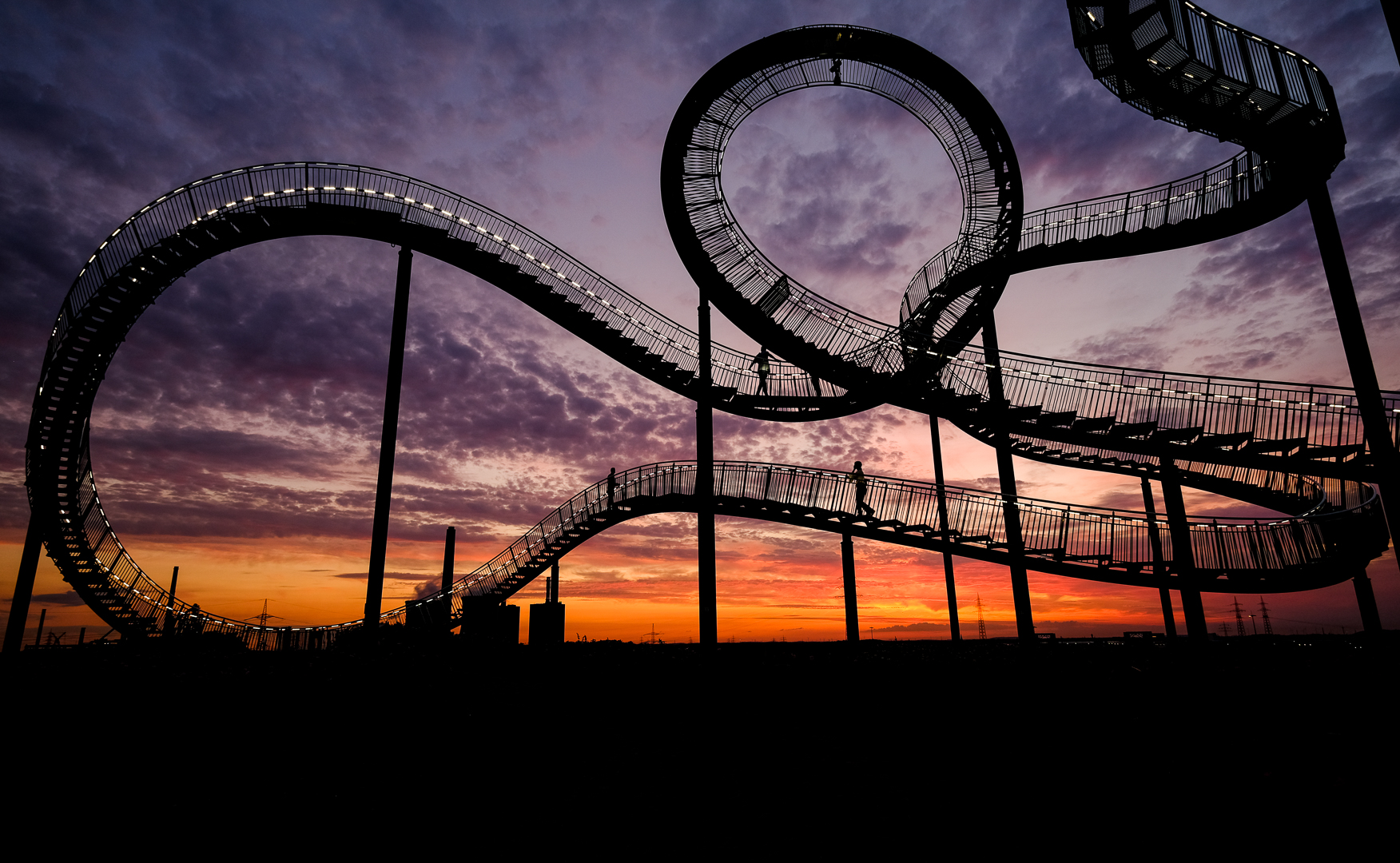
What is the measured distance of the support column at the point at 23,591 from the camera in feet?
49.1

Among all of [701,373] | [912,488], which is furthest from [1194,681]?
[701,373]

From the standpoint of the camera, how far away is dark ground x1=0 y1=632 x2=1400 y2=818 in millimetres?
6426

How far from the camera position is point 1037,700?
31.7 ft

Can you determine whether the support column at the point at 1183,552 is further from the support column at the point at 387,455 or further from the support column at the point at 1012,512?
the support column at the point at 387,455

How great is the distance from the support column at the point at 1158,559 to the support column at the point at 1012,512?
2.69m

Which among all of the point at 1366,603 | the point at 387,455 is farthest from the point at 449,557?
the point at 1366,603

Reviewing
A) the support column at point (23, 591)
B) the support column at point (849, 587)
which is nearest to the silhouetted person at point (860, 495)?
the support column at point (849, 587)

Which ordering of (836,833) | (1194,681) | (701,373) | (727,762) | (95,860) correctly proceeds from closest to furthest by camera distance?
1. (95,860)
2. (836,833)
3. (727,762)
4. (1194,681)
5. (701,373)

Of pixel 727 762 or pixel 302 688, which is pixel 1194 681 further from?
pixel 302 688

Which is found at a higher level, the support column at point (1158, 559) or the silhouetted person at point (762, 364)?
the silhouetted person at point (762, 364)

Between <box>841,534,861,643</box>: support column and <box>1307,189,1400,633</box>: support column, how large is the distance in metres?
11.2

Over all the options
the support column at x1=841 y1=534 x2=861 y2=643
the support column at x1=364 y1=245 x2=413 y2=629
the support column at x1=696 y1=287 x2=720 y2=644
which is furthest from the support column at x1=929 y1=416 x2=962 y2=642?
the support column at x1=364 y1=245 x2=413 y2=629

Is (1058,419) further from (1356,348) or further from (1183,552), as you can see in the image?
(1356,348)

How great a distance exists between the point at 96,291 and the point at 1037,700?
2277 centimetres
